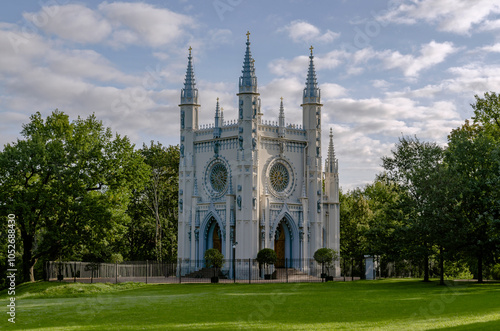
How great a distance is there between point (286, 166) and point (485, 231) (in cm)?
1853

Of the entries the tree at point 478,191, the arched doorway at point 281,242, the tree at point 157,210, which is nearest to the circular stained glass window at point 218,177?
the arched doorway at point 281,242

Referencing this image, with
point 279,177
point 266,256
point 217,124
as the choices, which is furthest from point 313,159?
point 266,256

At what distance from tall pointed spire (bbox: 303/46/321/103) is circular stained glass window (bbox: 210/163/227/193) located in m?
9.31

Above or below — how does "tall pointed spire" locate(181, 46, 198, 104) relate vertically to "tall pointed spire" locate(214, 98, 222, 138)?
above

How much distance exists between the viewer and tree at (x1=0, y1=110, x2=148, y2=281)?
41.2m

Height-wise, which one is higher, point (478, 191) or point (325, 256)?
point (478, 191)

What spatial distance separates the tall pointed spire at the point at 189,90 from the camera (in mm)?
54469

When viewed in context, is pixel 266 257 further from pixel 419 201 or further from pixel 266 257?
pixel 419 201

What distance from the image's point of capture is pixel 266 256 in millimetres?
47250

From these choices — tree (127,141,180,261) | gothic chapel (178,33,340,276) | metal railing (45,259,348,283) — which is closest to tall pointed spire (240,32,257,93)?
gothic chapel (178,33,340,276)

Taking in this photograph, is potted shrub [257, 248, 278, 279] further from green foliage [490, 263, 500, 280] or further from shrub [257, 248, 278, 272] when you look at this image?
green foliage [490, 263, 500, 280]

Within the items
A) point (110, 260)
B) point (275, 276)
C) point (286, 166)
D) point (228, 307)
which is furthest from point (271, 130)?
point (228, 307)

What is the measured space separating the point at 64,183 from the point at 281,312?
2396 centimetres

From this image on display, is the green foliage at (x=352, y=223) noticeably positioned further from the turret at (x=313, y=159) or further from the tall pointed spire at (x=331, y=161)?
the turret at (x=313, y=159)
